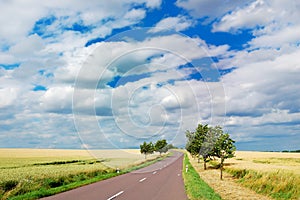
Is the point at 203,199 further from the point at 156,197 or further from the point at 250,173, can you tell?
the point at 250,173

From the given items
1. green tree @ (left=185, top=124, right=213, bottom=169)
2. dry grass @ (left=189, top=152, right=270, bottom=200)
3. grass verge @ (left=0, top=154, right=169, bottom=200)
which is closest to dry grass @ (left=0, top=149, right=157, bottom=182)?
grass verge @ (left=0, top=154, right=169, bottom=200)

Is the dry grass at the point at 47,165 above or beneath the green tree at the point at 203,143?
beneath

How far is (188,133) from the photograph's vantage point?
5128 cm

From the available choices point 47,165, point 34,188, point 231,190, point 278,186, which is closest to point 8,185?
point 34,188

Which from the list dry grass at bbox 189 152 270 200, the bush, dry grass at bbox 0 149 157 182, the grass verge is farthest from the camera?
dry grass at bbox 0 149 157 182

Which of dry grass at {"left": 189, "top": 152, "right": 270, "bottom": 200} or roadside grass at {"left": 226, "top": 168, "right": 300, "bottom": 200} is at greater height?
roadside grass at {"left": 226, "top": 168, "right": 300, "bottom": 200}

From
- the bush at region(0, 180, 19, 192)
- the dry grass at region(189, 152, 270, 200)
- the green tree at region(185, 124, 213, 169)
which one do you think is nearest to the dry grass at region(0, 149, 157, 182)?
the bush at region(0, 180, 19, 192)

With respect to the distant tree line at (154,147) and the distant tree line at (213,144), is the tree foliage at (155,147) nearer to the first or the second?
the distant tree line at (154,147)

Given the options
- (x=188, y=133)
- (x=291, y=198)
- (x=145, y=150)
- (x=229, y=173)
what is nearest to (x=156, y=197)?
(x=291, y=198)

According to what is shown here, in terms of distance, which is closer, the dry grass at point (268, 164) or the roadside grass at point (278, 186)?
the roadside grass at point (278, 186)

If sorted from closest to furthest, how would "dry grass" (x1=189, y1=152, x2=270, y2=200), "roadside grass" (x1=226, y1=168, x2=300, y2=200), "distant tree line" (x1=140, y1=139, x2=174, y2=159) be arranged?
"roadside grass" (x1=226, y1=168, x2=300, y2=200) → "dry grass" (x1=189, y1=152, x2=270, y2=200) → "distant tree line" (x1=140, y1=139, x2=174, y2=159)

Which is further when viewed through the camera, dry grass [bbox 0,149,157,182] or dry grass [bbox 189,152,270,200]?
dry grass [bbox 0,149,157,182]

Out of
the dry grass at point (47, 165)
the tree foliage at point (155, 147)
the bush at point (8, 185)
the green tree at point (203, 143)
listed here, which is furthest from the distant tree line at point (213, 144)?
the tree foliage at point (155, 147)

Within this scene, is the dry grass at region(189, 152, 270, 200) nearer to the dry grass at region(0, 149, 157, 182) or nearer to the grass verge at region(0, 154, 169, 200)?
the grass verge at region(0, 154, 169, 200)
